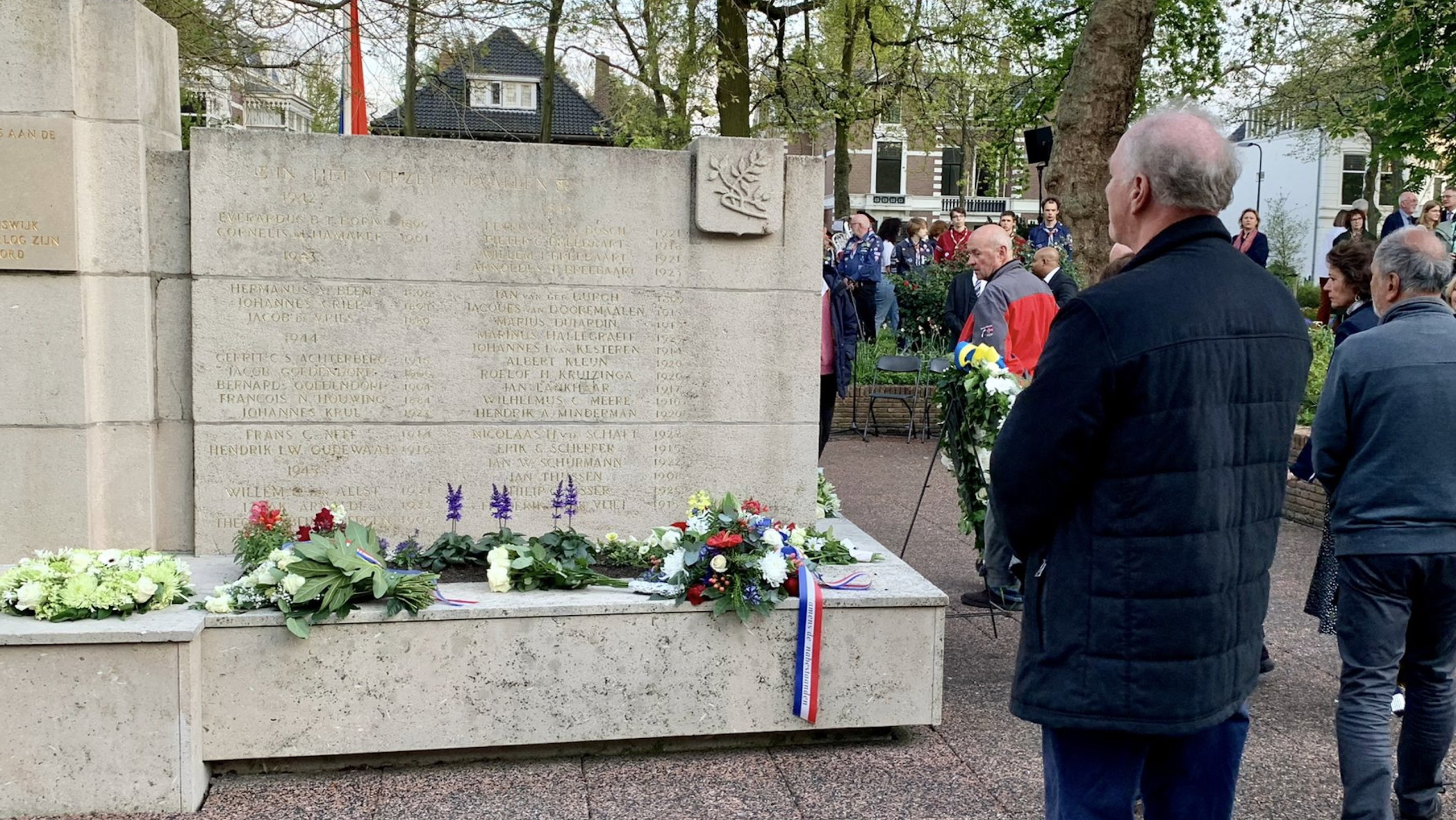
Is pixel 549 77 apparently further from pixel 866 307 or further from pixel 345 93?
pixel 345 93

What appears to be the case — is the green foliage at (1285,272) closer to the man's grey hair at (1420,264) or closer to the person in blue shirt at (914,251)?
the person in blue shirt at (914,251)

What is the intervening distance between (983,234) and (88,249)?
4.96 m

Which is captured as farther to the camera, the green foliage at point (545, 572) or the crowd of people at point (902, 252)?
the crowd of people at point (902, 252)

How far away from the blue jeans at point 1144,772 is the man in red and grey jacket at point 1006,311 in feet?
13.6

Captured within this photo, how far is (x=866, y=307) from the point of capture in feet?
52.3

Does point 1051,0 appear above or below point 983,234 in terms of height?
above

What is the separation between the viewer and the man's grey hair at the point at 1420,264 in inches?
167

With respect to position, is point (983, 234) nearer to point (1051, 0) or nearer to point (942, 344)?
point (942, 344)

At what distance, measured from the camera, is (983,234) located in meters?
7.81

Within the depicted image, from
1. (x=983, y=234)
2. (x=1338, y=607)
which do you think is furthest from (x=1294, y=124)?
(x=1338, y=607)

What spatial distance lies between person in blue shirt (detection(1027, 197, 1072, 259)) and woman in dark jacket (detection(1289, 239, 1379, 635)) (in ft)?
28.7

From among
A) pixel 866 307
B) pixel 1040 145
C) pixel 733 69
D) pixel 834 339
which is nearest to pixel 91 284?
pixel 834 339

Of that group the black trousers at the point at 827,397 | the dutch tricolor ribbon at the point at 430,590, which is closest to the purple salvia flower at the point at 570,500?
the dutch tricolor ribbon at the point at 430,590

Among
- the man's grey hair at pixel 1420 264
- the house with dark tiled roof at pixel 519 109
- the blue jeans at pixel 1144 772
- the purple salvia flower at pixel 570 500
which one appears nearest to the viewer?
the blue jeans at pixel 1144 772
